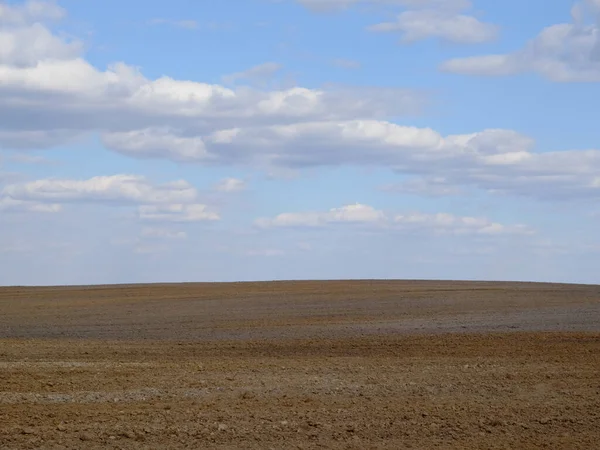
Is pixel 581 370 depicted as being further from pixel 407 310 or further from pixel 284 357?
pixel 407 310

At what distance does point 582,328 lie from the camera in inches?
971

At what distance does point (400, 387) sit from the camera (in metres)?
13.6

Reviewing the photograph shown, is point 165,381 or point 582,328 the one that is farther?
point 582,328

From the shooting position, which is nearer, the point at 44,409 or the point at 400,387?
the point at 44,409

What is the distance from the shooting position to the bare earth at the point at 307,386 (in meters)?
10.8

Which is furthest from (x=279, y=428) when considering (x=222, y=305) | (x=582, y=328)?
(x=222, y=305)

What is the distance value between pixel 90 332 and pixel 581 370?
15.7 metres

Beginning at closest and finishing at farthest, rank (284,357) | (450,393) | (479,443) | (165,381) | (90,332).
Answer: (479,443) < (450,393) < (165,381) < (284,357) < (90,332)

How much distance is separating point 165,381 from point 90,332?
1284 centimetres

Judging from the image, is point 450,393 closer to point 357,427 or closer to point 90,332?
point 357,427

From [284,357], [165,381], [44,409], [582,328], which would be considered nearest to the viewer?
[44,409]

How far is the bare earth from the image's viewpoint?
35.4 ft

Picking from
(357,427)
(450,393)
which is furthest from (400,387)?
(357,427)

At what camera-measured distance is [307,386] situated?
13.8 m
